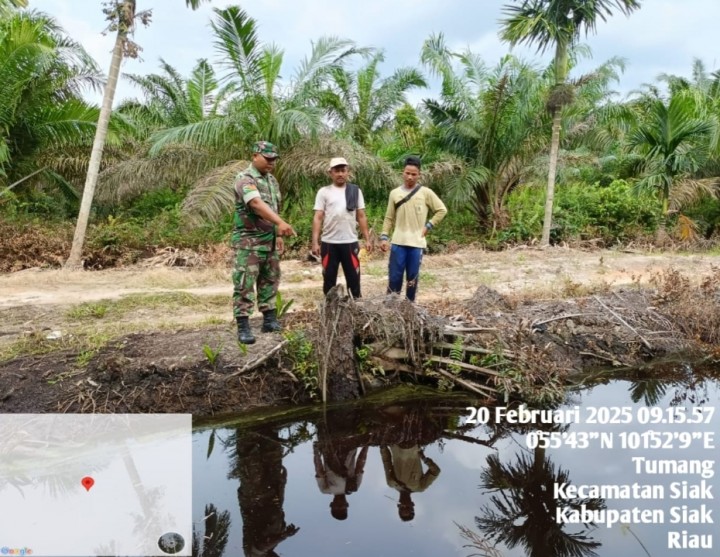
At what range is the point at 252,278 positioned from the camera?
474cm

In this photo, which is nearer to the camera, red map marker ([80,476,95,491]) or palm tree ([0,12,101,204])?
red map marker ([80,476,95,491])

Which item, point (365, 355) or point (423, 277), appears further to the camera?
point (423, 277)

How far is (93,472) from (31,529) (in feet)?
2.18

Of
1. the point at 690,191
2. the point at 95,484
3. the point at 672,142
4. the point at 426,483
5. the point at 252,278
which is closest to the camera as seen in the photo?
the point at 95,484

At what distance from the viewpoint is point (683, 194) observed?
14289 mm

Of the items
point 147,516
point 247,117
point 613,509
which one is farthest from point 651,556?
point 247,117

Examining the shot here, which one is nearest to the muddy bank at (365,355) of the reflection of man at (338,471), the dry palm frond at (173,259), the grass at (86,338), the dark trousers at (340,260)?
the grass at (86,338)

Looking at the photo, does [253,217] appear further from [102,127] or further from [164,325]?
[102,127]

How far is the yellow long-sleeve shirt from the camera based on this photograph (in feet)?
17.9

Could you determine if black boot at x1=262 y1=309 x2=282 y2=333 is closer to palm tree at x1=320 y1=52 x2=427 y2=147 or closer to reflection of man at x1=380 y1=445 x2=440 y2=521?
reflection of man at x1=380 y1=445 x2=440 y2=521

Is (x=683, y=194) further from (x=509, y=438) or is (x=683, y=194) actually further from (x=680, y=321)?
(x=509, y=438)

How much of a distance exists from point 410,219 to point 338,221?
2.64 ft

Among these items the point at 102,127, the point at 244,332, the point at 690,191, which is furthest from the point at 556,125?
the point at 244,332

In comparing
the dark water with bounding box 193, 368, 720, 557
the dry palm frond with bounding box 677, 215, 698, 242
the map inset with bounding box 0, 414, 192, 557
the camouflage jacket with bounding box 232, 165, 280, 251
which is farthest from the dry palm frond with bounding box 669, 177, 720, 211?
the map inset with bounding box 0, 414, 192, 557
